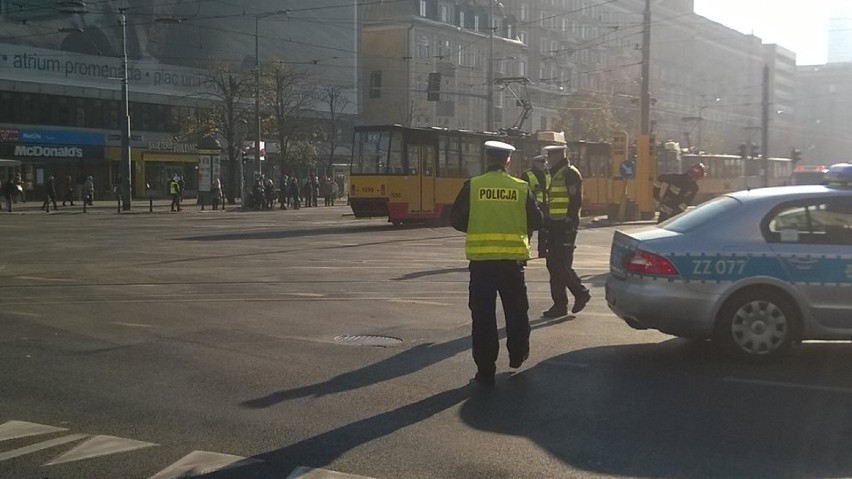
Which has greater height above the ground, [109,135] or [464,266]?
[109,135]

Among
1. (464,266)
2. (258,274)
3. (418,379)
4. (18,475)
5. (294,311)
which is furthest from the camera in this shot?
(464,266)

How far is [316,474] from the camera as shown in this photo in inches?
202

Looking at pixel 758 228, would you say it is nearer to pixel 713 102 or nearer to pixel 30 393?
pixel 30 393

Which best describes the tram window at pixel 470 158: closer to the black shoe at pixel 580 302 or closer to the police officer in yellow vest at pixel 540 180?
the police officer in yellow vest at pixel 540 180

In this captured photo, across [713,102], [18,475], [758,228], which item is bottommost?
[18,475]

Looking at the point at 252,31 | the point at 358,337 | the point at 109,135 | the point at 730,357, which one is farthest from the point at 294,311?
the point at 252,31

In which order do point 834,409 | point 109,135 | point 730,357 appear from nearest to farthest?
point 834,409 → point 730,357 → point 109,135

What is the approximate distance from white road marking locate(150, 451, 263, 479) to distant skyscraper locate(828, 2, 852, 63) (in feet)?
265

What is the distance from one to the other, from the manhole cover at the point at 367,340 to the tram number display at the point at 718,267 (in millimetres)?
2939

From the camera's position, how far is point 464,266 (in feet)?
55.2

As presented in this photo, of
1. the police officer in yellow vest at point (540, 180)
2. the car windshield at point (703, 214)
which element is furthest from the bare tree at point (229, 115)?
the car windshield at point (703, 214)

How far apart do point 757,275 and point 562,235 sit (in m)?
3.00

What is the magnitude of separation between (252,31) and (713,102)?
49.8 m

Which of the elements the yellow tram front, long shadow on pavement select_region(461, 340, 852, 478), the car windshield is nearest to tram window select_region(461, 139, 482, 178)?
the yellow tram front
